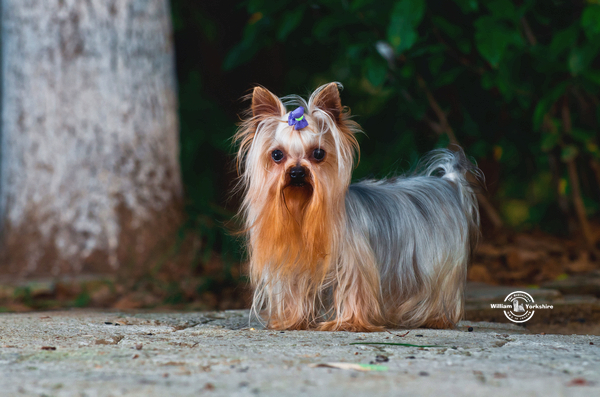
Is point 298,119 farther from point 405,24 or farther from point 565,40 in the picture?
point 565,40

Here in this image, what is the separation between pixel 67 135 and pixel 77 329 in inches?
125

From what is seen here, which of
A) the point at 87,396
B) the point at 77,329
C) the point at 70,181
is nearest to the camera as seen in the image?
the point at 87,396

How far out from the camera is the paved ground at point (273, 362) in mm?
2139

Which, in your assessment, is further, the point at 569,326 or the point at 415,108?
the point at 415,108

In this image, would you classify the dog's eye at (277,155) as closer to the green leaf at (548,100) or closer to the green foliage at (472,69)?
the green foliage at (472,69)

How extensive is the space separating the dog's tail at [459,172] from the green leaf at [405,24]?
2.83 feet

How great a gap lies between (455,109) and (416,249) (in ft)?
12.0

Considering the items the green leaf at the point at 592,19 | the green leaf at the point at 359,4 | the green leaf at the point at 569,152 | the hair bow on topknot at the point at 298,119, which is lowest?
the hair bow on topknot at the point at 298,119

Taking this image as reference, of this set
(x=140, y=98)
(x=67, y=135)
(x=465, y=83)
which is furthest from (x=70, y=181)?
(x=465, y=83)

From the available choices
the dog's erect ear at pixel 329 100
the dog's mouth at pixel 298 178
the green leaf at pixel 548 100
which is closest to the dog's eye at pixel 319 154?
the dog's mouth at pixel 298 178

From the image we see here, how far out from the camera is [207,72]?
9172 mm

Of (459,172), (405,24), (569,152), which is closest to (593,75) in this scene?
(569,152)

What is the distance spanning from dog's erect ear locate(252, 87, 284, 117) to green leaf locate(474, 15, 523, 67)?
1.97 metres

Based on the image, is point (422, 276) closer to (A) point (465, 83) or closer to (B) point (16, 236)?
(A) point (465, 83)
